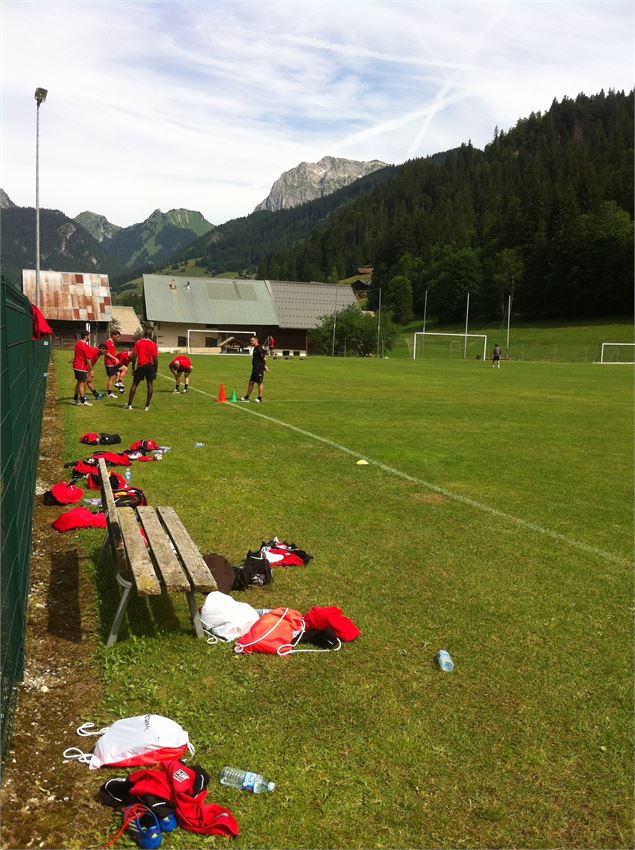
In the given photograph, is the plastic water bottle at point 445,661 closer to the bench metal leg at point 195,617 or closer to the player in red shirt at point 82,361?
the bench metal leg at point 195,617

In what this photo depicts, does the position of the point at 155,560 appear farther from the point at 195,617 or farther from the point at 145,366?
the point at 145,366

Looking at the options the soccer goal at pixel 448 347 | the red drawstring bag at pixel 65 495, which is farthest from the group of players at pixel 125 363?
the soccer goal at pixel 448 347

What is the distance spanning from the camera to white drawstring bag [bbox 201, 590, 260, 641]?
4855 mm

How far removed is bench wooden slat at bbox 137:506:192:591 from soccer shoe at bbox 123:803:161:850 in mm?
1518

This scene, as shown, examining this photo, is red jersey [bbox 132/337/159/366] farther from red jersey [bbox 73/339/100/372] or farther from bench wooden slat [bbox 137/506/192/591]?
bench wooden slat [bbox 137/506/192/591]

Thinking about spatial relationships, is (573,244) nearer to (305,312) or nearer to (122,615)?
(305,312)

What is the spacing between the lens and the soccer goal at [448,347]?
7144 cm

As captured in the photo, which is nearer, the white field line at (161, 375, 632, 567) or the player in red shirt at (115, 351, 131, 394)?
the white field line at (161, 375, 632, 567)

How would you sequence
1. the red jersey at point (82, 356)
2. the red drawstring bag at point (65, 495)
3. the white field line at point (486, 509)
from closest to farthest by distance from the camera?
the white field line at point (486, 509)
the red drawstring bag at point (65, 495)
the red jersey at point (82, 356)

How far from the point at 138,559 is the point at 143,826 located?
1.97 meters

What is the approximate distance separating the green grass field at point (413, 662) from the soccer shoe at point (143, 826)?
93mm

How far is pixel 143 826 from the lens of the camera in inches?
118

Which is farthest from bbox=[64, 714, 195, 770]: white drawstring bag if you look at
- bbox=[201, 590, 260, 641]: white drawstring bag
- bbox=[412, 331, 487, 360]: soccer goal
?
bbox=[412, 331, 487, 360]: soccer goal

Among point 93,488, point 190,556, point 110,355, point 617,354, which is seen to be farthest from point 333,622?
point 617,354
